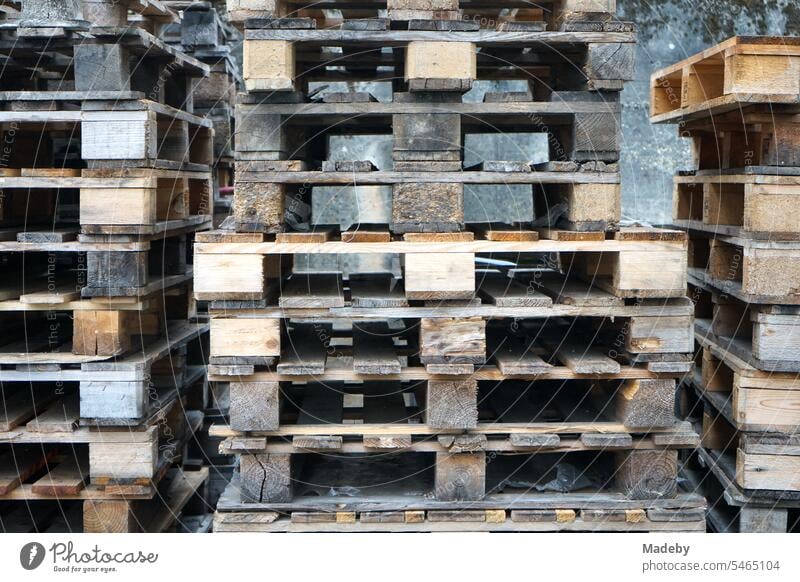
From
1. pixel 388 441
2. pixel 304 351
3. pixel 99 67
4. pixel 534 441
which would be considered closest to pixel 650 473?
pixel 534 441

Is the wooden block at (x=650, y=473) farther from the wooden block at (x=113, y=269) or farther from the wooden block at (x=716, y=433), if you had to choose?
the wooden block at (x=113, y=269)

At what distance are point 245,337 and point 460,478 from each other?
1.32 m

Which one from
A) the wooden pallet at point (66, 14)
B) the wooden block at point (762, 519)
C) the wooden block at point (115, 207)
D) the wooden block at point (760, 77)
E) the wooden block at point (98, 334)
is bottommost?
the wooden block at point (762, 519)

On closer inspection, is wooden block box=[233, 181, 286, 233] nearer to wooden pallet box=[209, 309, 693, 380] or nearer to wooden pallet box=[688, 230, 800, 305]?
wooden pallet box=[209, 309, 693, 380]

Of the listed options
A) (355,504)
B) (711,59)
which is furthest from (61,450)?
(711,59)

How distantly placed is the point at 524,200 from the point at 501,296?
502 cm

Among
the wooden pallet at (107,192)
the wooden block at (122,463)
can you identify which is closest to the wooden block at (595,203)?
the wooden pallet at (107,192)

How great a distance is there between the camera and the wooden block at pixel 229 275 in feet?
14.5

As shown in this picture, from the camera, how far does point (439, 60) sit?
173 inches

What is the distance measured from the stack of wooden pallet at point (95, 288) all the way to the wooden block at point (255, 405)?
2.25 feet

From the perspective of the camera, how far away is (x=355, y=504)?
4609 mm

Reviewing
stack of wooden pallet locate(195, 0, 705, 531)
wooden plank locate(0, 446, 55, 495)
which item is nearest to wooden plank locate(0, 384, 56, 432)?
wooden plank locate(0, 446, 55, 495)

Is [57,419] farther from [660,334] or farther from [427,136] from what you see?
[660,334]

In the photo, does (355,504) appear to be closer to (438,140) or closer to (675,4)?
(438,140)
